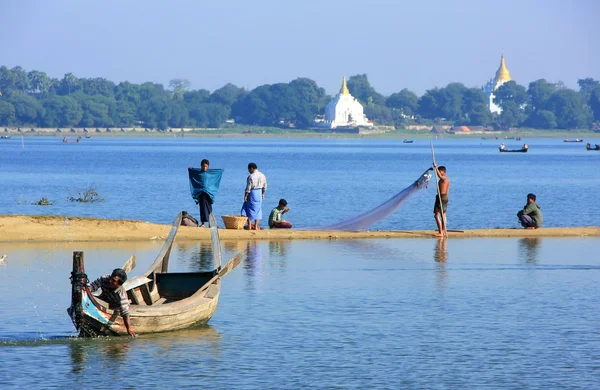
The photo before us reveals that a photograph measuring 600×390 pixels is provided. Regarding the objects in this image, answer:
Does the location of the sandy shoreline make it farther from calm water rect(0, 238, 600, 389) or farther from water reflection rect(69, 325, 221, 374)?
water reflection rect(69, 325, 221, 374)

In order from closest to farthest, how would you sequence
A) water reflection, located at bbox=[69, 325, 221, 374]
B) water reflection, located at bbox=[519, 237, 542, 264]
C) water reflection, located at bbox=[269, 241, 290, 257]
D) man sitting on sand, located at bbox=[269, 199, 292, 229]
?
water reflection, located at bbox=[69, 325, 221, 374], water reflection, located at bbox=[519, 237, 542, 264], water reflection, located at bbox=[269, 241, 290, 257], man sitting on sand, located at bbox=[269, 199, 292, 229]

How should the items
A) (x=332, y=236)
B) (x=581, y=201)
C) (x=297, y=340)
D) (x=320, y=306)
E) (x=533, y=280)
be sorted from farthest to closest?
(x=581, y=201), (x=332, y=236), (x=533, y=280), (x=320, y=306), (x=297, y=340)

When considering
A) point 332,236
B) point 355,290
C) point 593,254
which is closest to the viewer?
point 355,290

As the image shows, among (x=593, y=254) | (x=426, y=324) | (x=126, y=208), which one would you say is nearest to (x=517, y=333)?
(x=426, y=324)

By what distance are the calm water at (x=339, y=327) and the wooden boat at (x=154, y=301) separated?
234 mm

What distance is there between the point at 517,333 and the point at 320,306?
3.26m

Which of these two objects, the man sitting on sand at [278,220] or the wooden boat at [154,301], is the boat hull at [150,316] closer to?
the wooden boat at [154,301]

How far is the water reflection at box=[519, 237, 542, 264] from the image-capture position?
23328 millimetres

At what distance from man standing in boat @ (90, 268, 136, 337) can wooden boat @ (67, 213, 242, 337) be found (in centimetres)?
10

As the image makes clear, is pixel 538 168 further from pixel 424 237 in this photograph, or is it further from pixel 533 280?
pixel 533 280

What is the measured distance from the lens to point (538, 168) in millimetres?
94375

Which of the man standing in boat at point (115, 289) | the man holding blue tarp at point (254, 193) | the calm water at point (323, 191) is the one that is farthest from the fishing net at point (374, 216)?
the man standing in boat at point (115, 289)

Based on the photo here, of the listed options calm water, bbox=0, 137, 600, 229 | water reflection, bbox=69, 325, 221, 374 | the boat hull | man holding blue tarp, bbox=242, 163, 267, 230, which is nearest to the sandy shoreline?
man holding blue tarp, bbox=242, 163, 267, 230

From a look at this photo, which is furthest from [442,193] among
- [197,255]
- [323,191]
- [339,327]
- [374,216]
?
[323,191]
